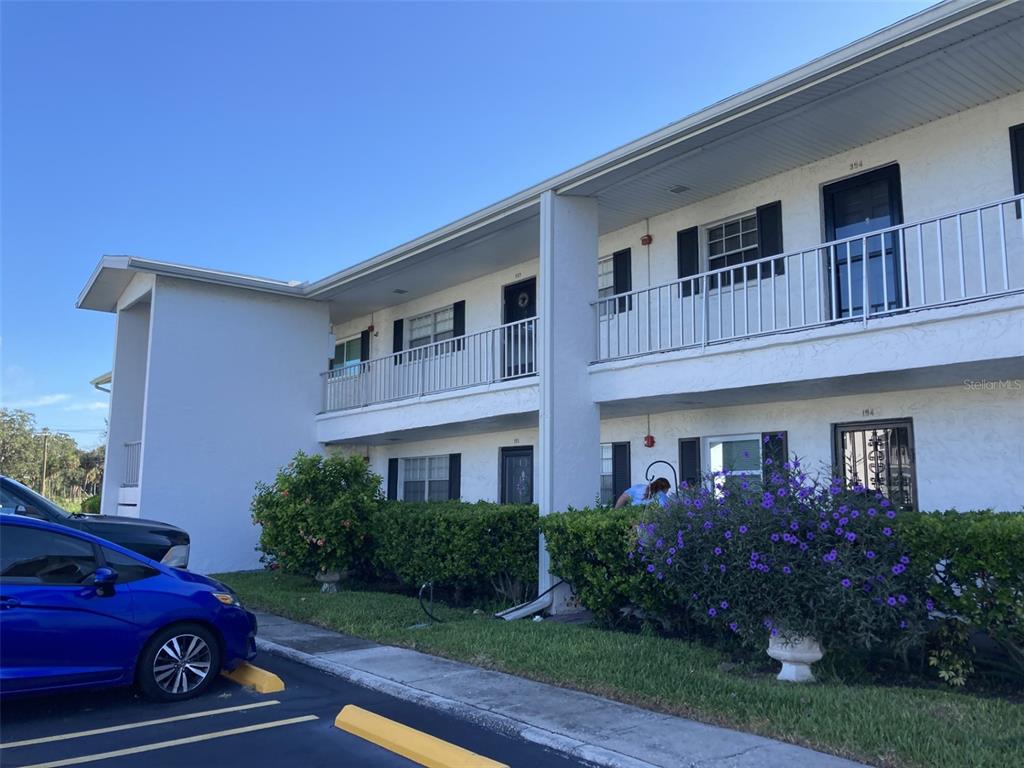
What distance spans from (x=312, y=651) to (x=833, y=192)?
333 inches

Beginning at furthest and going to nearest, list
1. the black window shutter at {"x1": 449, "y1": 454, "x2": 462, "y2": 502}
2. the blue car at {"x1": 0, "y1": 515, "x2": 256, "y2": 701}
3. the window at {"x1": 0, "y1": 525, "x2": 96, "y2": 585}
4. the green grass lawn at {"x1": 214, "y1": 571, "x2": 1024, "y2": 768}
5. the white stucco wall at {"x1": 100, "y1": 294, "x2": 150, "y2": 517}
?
the white stucco wall at {"x1": 100, "y1": 294, "x2": 150, "y2": 517}, the black window shutter at {"x1": 449, "y1": 454, "x2": 462, "y2": 502}, the window at {"x1": 0, "y1": 525, "x2": 96, "y2": 585}, the blue car at {"x1": 0, "y1": 515, "x2": 256, "y2": 701}, the green grass lawn at {"x1": 214, "y1": 571, "x2": 1024, "y2": 768}

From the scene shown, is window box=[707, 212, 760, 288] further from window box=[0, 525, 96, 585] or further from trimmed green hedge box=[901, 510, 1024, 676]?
window box=[0, 525, 96, 585]

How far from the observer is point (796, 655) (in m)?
6.92

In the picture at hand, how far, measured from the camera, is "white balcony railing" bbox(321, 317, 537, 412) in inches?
570

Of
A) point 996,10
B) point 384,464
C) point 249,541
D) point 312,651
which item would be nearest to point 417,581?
point 312,651

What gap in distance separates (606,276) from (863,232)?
4.60 metres

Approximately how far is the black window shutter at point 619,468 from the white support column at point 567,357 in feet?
5.57

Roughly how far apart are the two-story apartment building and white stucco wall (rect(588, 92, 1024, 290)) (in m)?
0.03

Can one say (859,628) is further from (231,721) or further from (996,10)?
(996,10)

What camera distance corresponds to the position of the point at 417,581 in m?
12.2

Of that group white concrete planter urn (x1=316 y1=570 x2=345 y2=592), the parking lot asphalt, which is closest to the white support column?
white concrete planter urn (x1=316 y1=570 x2=345 y2=592)

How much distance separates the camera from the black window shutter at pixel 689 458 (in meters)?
12.1

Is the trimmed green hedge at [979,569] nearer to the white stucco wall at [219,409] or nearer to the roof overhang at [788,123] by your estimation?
the roof overhang at [788,123]

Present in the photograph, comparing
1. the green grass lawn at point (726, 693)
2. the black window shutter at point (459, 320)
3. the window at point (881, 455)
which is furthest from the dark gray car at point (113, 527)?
the window at point (881, 455)
